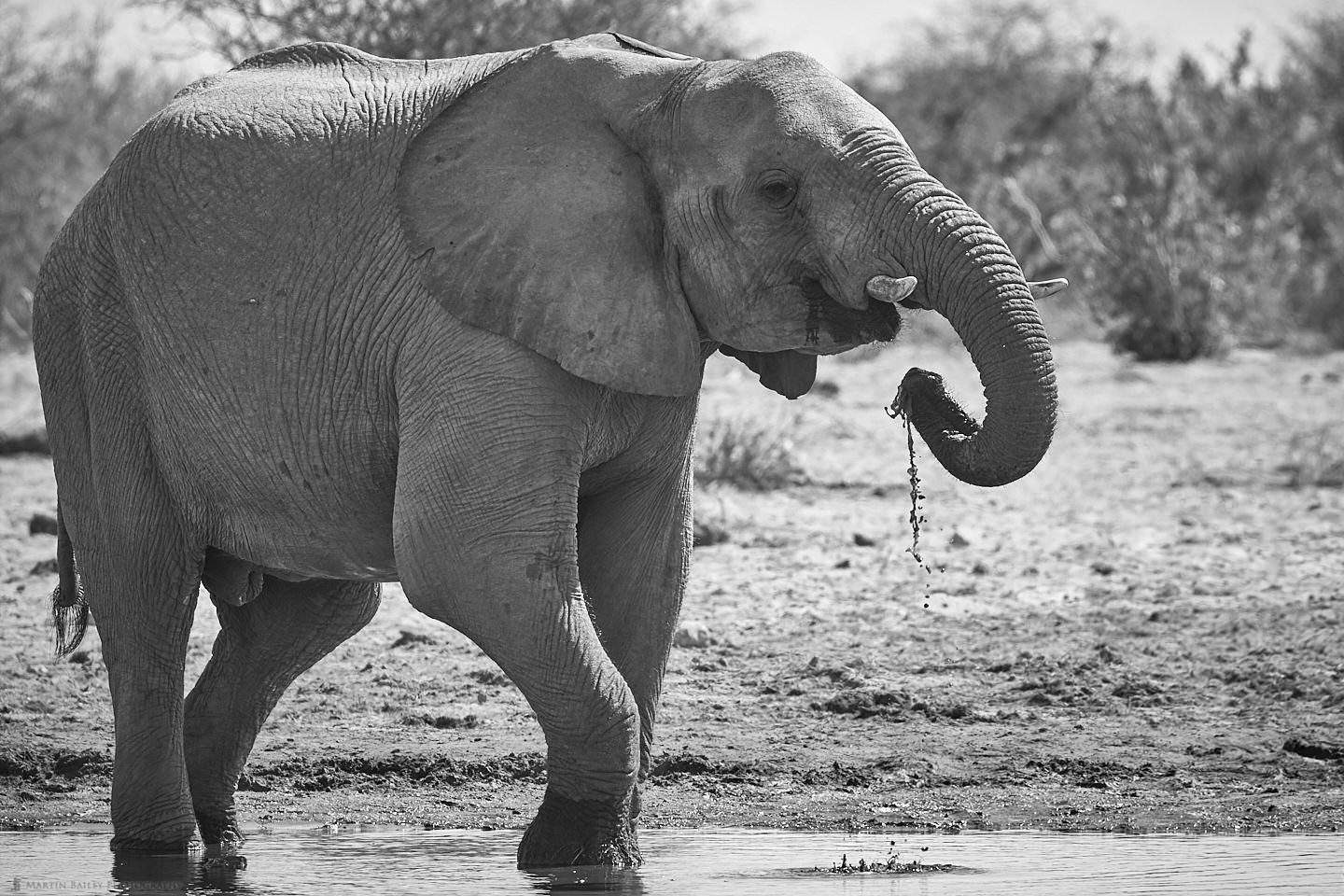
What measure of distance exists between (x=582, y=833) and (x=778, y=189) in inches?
59.1

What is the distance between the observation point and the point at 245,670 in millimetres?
6102

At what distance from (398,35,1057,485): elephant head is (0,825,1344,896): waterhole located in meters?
1.15

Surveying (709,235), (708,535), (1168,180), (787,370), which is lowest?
(708,535)

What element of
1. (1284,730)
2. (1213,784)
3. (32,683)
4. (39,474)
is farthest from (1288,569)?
(39,474)

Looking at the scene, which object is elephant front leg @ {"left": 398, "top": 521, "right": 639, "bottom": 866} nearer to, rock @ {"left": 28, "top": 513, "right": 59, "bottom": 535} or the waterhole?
the waterhole

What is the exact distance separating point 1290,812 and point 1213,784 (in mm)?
355

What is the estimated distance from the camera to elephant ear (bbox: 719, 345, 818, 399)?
5211mm

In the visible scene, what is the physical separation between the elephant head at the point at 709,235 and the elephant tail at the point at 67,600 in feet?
5.42

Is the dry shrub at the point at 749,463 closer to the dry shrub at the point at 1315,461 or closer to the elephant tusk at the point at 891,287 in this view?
the dry shrub at the point at 1315,461

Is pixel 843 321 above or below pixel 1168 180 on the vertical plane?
below

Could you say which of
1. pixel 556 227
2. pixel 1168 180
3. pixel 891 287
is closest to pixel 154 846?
pixel 556 227

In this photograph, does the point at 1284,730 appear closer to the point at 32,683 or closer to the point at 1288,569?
the point at 1288,569

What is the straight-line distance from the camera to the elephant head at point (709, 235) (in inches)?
184

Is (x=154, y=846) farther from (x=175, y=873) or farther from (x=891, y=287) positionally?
(x=891, y=287)
